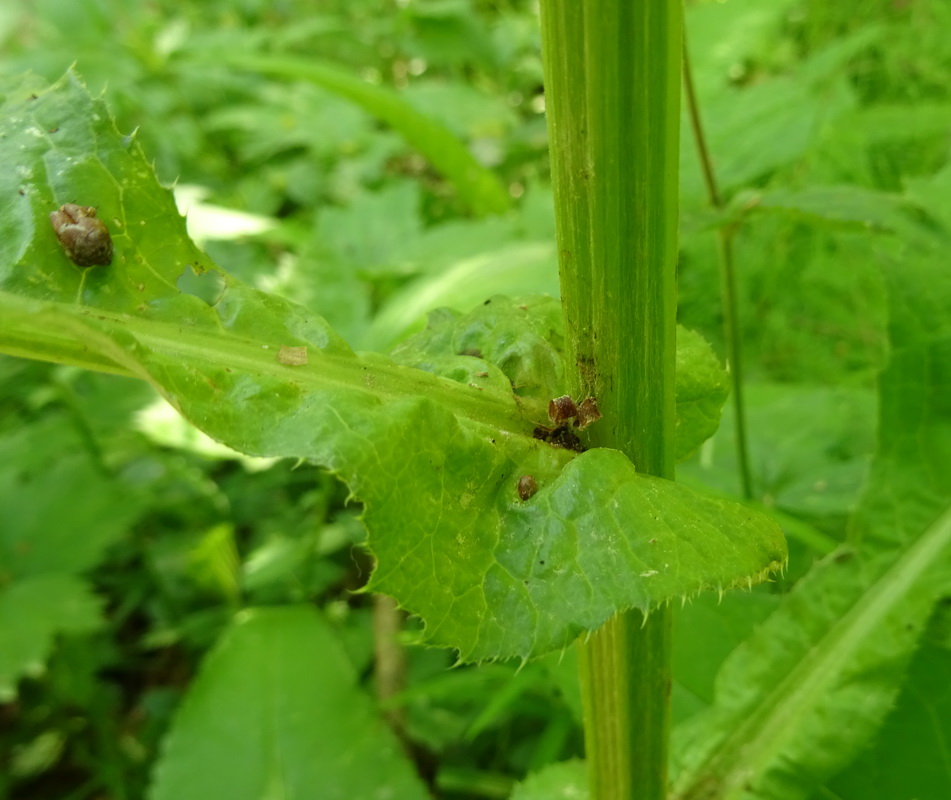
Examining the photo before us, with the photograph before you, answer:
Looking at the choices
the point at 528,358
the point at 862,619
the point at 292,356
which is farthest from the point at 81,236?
the point at 862,619

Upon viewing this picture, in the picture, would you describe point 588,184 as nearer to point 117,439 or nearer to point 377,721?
point 377,721

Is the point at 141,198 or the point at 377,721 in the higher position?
the point at 141,198

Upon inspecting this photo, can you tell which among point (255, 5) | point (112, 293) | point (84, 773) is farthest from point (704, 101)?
point (255, 5)

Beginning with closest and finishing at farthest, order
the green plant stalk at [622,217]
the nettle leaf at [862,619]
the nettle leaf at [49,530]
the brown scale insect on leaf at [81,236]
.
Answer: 1. the green plant stalk at [622,217]
2. the brown scale insect on leaf at [81,236]
3. the nettle leaf at [862,619]
4. the nettle leaf at [49,530]

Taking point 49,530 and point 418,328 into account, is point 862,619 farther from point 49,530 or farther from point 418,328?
point 49,530

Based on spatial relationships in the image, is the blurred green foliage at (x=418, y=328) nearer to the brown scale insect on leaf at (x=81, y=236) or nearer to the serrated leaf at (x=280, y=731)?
the serrated leaf at (x=280, y=731)

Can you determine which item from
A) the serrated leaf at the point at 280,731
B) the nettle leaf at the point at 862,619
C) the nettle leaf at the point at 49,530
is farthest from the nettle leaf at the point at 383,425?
the nettle leaf at the point at 49,530
